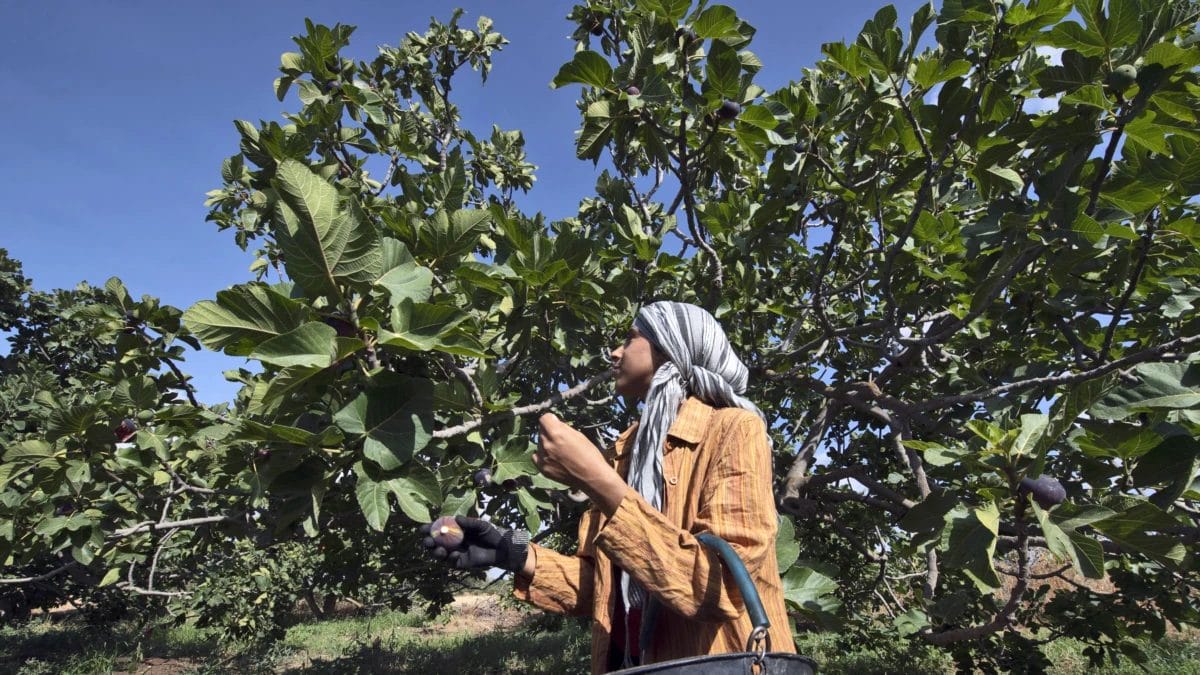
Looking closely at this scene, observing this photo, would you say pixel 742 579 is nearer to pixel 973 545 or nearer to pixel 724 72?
pixel 973 545

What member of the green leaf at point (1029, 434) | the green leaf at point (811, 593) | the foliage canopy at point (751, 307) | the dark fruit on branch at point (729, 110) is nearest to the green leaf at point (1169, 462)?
the foliage canopy at point (751, 307)

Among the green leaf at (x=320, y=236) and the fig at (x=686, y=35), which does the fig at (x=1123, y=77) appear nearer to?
the fig at (x=686, y=35)

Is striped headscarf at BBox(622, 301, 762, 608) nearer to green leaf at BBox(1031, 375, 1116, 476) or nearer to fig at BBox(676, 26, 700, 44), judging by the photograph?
green leaf at BBox(1031, 375, 1116, 476)

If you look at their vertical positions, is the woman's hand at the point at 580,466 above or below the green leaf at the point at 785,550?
above

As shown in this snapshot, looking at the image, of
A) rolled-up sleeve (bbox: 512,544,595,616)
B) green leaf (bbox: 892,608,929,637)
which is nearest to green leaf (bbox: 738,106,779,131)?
rolled-up sleeve (bbox: 512,544,595,616)

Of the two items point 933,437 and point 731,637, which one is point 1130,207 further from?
point 933,437

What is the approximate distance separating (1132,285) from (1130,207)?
0.62 m

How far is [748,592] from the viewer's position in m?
0.92

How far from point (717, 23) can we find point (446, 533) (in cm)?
189

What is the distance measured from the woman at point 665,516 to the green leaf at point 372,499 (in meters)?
0.49

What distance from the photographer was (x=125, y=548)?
353 centimetres

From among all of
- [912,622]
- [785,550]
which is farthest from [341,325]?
[912,622]

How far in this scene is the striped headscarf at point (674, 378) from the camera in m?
A: 1.36

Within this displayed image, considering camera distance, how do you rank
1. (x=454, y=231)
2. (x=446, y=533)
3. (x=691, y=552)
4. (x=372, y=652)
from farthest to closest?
1. (x=372, y=652)
2. (x=454, y=231)
3. (x=446, y=533)
4. (x=691, y=552)
